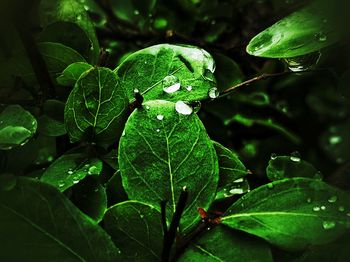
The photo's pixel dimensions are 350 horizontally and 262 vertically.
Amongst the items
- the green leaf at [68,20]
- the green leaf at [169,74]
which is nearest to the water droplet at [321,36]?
the green leaf at [169,74]

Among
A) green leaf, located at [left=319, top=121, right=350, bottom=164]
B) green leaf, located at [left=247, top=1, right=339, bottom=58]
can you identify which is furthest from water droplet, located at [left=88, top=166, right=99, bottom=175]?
green leaf, located at [left=319, top=121, right=350, bottom=164]

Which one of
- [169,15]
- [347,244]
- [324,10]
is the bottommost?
[347,244]

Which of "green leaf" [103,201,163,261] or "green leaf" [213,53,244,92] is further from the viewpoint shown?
"green leaf" [213,53,244,92]

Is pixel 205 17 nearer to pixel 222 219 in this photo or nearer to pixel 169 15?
pixel 169 15

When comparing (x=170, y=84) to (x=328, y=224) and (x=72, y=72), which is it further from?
(x=328, y=224)

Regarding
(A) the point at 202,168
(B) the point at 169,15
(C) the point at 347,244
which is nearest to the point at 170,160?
(A) the point at 202,168

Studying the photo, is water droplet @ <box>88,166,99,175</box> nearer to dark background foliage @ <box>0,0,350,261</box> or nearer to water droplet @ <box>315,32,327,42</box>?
dark background foliage @ <box>0,0,350,261</box>

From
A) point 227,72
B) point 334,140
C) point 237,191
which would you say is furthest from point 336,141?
point 237,191
